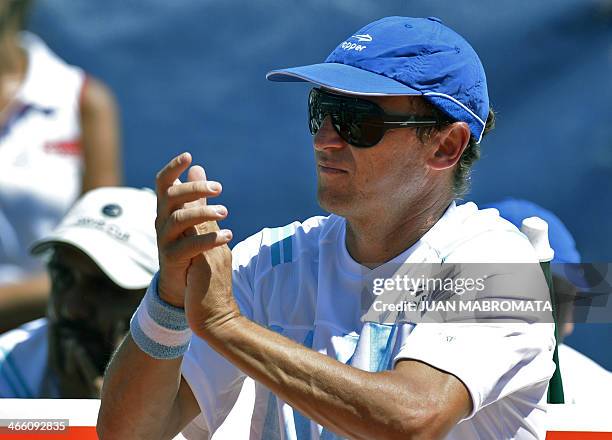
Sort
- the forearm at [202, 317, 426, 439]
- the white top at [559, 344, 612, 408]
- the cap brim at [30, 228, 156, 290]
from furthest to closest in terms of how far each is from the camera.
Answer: the cap brim at [30, 228, 156, 290]
the white top at [559, 344, 612, 408]
the forearm at [202, 317, 426, 439]

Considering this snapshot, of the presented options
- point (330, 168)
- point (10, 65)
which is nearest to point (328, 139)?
point (330, 168)

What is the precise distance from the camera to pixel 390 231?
2305 millimetres

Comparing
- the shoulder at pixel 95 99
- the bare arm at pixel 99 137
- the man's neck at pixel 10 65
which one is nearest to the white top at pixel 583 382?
the bare arm at pixel 99 137

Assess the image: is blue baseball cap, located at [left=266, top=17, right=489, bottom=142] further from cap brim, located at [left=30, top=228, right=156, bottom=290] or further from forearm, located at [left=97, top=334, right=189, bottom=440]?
cap brim, located at [left=30, top=228, right=156, bottom=290]

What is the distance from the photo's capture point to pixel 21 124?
175 inches

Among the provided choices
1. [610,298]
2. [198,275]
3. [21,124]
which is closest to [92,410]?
[198,275]

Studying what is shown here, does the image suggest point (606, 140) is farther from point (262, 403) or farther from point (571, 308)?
point (262, 403)

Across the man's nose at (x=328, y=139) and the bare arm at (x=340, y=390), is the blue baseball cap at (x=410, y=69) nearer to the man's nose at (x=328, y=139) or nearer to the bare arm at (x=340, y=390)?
the man's nose at (x=328, y=139)

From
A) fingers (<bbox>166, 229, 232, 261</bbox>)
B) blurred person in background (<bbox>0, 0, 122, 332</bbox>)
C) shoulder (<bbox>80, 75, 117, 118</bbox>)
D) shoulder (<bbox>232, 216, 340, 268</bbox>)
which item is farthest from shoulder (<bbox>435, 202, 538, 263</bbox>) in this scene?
shoulder (<bbox>80, 75, 117, 118</bbox>)

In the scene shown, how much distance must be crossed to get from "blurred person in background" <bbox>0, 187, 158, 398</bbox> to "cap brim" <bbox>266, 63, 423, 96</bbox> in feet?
4.12

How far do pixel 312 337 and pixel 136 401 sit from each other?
34 centimetres

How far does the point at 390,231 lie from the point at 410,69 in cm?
30

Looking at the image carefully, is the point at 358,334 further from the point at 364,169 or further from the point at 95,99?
the point at 95,99

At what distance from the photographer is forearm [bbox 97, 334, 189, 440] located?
7.27 feet
